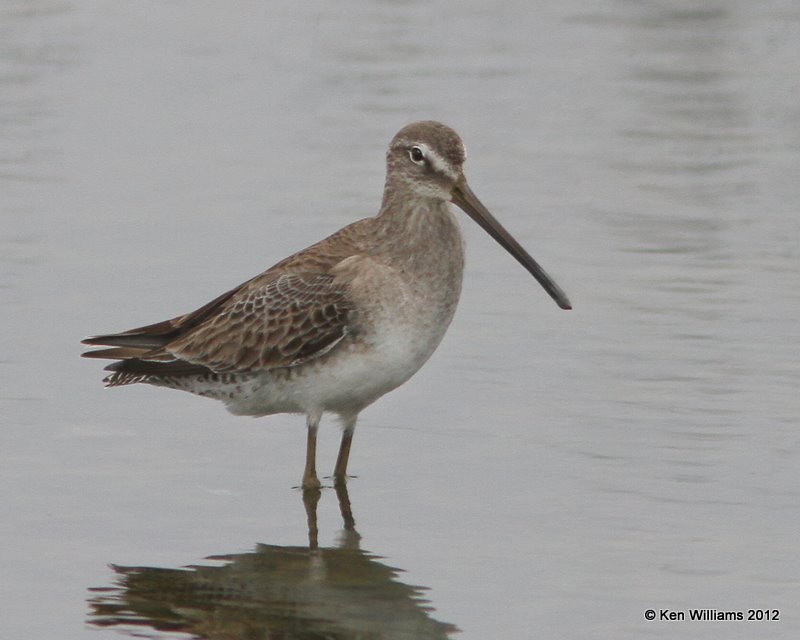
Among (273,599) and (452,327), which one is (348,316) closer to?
(273,599)

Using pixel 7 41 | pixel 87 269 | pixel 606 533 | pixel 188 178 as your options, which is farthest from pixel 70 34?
pixel 606 533

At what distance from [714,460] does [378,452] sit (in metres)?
1.86

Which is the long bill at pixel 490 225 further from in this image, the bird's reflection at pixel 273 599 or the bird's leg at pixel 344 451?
the bird's reflection at pixel 273 599

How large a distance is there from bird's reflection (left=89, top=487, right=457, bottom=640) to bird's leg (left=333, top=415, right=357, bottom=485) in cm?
88

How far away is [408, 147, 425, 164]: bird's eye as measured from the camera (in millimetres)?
9438

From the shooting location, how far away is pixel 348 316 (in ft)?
30.2

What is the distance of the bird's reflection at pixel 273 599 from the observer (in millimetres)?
7770

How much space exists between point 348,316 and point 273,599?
171 cm

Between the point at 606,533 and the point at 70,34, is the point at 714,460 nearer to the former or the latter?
the point at 606,533

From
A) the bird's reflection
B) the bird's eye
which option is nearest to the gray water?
the bird's reflection

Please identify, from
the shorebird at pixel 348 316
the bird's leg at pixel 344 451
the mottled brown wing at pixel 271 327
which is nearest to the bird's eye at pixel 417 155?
the shorebird at pixel 348 316
